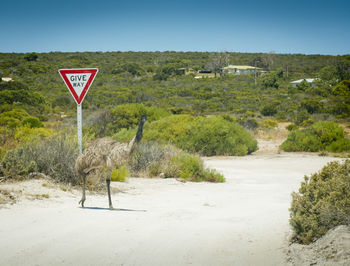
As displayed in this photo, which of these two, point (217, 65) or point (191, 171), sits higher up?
point (217, 65)

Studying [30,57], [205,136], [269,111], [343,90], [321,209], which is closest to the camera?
[321,209]

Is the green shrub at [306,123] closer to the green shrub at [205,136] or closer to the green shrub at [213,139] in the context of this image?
the green shrub at [205,136]

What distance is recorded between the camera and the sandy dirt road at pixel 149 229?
13.9ft

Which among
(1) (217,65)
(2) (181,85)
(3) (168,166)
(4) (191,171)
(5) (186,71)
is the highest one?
(1) (217,65)

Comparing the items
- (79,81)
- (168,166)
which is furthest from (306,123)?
(79,81)

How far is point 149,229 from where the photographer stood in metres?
5.31

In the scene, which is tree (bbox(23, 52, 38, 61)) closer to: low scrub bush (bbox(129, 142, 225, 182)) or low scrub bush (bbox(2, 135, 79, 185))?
low scrub bush (bbox(129, 142, 225, 182))

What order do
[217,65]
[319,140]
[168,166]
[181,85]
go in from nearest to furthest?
[168,166], [319,140], [181,85], [217,65]

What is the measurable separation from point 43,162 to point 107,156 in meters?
2.65

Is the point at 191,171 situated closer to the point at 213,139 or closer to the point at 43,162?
the point at 43,162

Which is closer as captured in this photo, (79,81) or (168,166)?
(79,81)

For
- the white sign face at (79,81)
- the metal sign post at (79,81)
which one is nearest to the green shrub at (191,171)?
the metal sign post at (79,81)

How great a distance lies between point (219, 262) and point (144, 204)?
353 cm

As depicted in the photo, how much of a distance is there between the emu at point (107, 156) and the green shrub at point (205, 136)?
34.9ft
